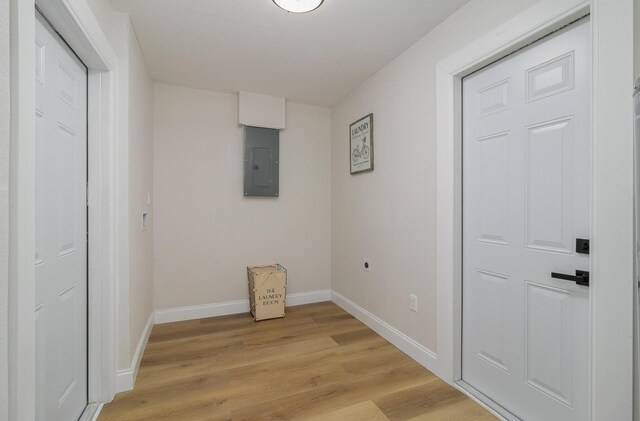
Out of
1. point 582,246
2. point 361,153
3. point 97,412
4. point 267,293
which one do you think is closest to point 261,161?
point 361,153

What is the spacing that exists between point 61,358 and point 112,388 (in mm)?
503

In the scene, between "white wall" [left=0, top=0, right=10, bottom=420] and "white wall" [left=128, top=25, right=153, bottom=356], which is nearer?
"white wall" [left=0, top=0, right=10, bottom=420]

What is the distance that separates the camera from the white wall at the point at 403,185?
1.95 meters

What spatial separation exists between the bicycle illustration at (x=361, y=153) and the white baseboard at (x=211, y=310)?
1727mm

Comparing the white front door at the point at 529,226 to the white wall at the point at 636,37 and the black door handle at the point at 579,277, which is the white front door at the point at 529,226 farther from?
the white wall at the point at 636,37

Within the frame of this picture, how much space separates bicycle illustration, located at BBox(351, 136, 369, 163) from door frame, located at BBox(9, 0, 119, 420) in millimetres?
2040

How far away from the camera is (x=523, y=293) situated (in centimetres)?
157

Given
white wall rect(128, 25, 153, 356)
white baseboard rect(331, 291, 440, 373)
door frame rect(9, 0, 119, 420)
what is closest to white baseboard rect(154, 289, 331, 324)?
white wall rect(128, 25, 153, 356)

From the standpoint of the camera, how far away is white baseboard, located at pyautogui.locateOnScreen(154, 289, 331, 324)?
289 cm

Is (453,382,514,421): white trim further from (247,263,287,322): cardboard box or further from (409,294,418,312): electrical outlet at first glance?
(247,263,287,322): cardboard box

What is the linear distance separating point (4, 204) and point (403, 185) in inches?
87.0

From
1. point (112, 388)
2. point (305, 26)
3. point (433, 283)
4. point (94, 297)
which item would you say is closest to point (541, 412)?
point (433, 283)

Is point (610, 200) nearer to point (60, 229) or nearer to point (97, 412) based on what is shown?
point (60, 229)

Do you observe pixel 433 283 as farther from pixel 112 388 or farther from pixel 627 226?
pixel 112 388
